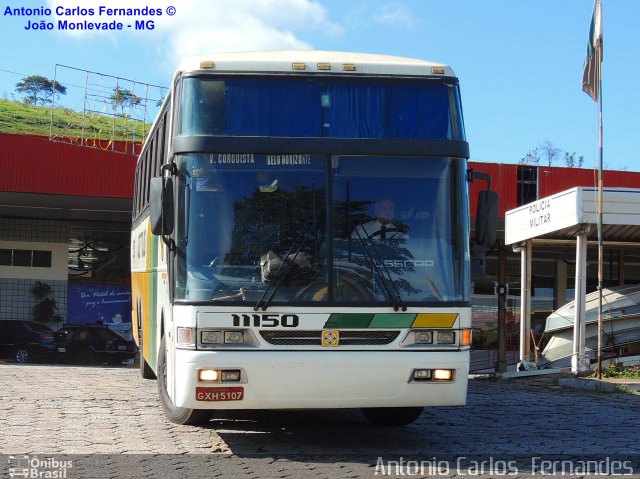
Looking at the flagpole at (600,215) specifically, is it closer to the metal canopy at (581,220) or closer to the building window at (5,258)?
the metal canopy at (581,220)

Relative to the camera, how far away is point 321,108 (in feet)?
28.8

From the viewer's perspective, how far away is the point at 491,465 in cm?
809

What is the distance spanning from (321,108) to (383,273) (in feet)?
5.29

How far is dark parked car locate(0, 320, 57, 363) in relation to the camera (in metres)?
26.7

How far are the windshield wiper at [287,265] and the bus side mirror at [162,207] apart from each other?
990 millimetres

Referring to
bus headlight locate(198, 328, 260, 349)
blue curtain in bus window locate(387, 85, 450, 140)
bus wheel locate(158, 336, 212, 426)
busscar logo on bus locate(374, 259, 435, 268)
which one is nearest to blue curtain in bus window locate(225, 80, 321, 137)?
blue curtain in bus window locate(387, 85, 450, 140)

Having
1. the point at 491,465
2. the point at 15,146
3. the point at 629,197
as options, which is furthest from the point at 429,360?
the point at 15,146

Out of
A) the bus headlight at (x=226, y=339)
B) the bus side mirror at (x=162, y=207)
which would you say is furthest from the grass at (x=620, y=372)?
the bus side mirror at (x=162, y=207)

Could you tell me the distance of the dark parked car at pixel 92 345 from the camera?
1070 inches

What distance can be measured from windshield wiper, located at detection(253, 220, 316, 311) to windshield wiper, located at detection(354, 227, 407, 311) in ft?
1.45

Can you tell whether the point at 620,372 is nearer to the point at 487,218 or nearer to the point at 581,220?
the point at 581,220

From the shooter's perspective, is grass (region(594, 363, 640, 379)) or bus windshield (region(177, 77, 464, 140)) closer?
bus windshield (region(177, 77, 464, 140))

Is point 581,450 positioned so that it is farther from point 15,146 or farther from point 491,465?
point 15,146

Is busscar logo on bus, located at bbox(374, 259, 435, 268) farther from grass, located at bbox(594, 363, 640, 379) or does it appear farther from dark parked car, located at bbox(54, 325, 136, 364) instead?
dark parked car, located at bbox(54, 325, 136, 364)
